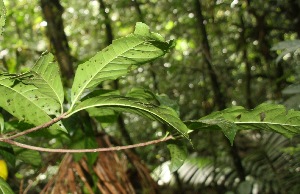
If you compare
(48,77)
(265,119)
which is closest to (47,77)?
(48,77)

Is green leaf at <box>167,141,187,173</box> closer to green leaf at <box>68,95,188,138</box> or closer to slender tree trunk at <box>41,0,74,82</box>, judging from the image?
green leaf at <box>68,95,188,138</box>

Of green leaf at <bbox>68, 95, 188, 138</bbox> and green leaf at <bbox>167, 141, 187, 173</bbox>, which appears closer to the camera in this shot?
green leaf at <bbox>68, 95, 188, 138</bbox>

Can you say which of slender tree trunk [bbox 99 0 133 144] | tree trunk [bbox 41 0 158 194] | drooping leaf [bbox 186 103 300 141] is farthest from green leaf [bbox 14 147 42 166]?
slender tree trunk [bbox 99 0 133 144]

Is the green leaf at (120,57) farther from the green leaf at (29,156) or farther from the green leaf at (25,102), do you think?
the green leaf at (29,156)

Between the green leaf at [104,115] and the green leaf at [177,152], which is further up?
the green leaf at [104,115]

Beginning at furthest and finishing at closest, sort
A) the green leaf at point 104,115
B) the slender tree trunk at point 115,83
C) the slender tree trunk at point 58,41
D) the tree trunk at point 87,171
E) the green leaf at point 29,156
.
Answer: the slender tree trunk at point 115,83 → the slender tree trunk at point 58,41 → the tree trunk at point 87,171 → the green leaf at point 29,156 → the green leaf at point 104,115

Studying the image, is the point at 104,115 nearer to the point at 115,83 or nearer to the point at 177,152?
the point at 177,152

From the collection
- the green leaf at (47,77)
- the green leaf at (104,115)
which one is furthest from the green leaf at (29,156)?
the green leaf at (47,77)
